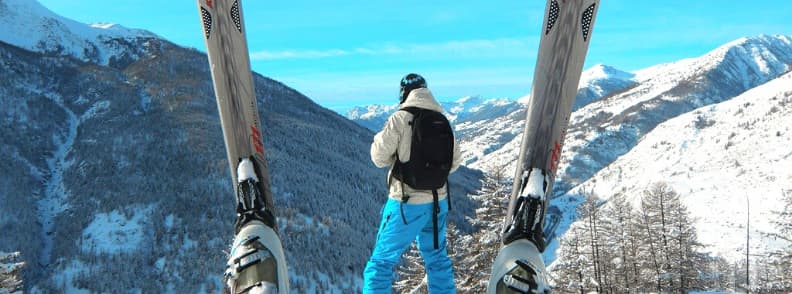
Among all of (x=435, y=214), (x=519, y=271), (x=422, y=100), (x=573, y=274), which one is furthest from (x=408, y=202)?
(x=573, y=274)

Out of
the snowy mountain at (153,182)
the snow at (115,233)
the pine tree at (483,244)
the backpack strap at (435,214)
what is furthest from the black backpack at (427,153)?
the snow at (115,233)

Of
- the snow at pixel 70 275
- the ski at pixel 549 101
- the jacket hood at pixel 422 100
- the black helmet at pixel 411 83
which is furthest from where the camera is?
the snow at pixel 70 275

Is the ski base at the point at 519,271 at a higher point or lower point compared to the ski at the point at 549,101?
lower

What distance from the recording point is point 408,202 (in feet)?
11.9

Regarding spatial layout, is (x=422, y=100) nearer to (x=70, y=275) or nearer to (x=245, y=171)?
(x=245, y=171)

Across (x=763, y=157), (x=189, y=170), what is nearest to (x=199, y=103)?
(x=189, y=170)

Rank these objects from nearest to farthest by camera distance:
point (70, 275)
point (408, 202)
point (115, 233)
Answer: point (408, 202), point (70, 275), point (115, 233)

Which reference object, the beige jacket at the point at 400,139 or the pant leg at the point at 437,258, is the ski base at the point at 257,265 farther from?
the pant leg at the point at 437,258

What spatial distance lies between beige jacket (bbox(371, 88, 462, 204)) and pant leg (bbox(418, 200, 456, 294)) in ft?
1.05

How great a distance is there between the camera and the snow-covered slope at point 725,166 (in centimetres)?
7481

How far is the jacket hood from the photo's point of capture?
11.5ft

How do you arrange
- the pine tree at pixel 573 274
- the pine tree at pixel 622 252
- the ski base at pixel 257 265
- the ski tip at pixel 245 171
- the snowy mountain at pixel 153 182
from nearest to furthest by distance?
the ski base at pixel 257 265
the ski tip at pixel 245 171
the pine tree at pixel 573 274
the pine tree at pixel 622 252
the snowy mountain at pixel 153 182

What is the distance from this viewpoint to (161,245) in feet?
235

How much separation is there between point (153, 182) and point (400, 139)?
322ft
